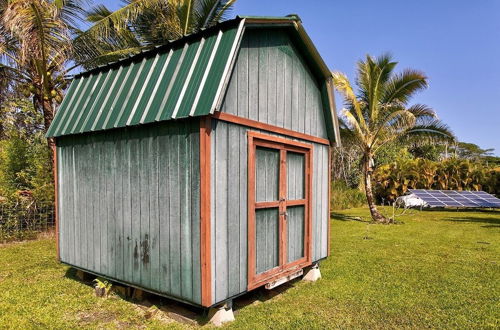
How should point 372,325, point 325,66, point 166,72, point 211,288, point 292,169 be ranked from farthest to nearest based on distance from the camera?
point 325,66 < point 292,169 < point 166,72 < point 372,325 < point 211,288

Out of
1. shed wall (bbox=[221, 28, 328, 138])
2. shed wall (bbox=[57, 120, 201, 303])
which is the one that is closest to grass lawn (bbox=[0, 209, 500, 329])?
shed wall (bbox=[57, 120, 201, 303])

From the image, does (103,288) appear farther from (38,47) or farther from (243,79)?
(38,47)

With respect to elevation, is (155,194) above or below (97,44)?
below

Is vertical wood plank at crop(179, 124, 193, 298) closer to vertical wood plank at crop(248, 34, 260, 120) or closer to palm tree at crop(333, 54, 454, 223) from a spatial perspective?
vertical wood plank at crop(248, 34, 260, 120)

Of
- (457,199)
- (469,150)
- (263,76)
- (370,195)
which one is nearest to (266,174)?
(263,76)

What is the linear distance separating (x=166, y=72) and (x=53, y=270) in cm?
486

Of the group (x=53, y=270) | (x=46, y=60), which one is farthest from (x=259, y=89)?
(x=46, y=60)

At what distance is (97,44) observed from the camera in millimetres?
11734

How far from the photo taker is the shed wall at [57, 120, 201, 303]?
4109mm

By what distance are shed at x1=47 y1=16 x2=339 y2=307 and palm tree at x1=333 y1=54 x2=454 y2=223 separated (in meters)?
8.10

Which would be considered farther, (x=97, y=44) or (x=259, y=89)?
(x=97, y=44)

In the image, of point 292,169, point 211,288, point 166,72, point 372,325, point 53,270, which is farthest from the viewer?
point 53,270

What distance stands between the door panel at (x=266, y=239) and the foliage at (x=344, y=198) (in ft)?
52.1

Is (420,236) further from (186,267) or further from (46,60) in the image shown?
(46,60)
